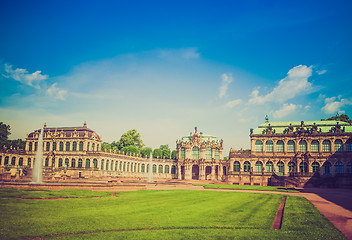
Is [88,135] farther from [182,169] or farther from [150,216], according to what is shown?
[150,216]

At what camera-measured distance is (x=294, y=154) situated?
3199 inches

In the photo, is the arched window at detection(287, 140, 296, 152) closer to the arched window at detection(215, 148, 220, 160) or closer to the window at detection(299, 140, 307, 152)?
the window at detection(299, 140, 307, 152)

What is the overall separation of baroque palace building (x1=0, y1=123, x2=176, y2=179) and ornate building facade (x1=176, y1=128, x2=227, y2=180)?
56.3 ft

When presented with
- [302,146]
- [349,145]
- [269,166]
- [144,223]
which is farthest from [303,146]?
[144,223]

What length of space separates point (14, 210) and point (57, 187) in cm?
1933

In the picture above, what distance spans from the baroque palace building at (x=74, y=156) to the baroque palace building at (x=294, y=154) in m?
35.5

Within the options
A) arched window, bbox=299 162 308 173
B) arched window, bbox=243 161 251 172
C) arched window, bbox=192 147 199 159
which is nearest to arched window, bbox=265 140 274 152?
arched window, bbox=243 161 251 172

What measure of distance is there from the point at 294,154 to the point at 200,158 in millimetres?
31616

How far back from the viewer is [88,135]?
94188mm

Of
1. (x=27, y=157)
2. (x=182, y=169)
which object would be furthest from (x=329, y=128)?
(x=27, y=157)

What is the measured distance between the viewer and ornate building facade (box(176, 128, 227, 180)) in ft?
321

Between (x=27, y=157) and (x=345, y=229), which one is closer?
(x=345, y=229)

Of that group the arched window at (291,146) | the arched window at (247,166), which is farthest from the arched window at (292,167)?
the arched window at (247,166)

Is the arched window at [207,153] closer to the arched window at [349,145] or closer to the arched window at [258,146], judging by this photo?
the arched window at [258,146]
